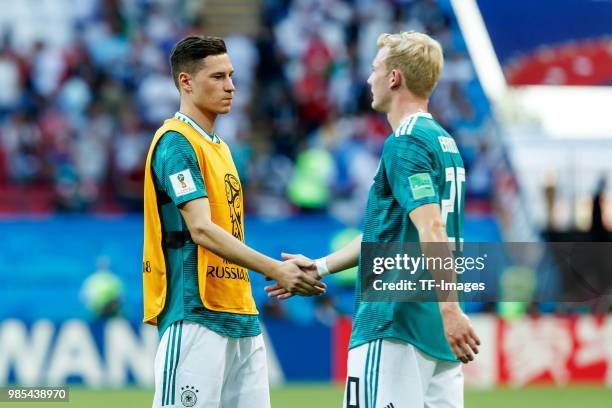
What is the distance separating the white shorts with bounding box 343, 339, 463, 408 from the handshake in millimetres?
692

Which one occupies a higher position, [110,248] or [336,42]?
[336,42]

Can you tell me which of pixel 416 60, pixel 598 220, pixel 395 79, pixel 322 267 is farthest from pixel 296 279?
pixel 598 220

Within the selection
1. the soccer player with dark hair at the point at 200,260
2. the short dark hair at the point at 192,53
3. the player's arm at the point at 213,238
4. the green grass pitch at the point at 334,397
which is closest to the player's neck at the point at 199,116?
the soccer player with dark hair at the point at 200,260

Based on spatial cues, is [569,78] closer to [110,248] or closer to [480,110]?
[480,110]

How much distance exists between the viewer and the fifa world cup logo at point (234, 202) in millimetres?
5305

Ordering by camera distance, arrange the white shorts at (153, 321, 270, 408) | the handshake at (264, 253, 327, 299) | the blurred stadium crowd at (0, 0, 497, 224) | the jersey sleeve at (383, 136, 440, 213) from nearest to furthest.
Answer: the jersey sleeve at (383, 136, 440, 213), the white shorts at (153, 321, 270, 408), the handshake at (264, 253, 327, 299), the blurred stadium crowd at (0, 0, 497, 224)

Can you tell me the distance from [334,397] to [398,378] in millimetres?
6808

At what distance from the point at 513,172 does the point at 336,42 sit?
3.19 metres

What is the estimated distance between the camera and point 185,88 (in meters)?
5.36

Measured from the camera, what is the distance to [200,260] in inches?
203

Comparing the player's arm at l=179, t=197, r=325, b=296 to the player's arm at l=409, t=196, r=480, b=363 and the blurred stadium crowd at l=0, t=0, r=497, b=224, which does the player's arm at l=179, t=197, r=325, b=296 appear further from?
the blurred stadium crowd at l=0, t=0, r=497, b=224

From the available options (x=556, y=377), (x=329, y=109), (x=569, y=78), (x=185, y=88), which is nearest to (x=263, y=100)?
(x=329, y=109)

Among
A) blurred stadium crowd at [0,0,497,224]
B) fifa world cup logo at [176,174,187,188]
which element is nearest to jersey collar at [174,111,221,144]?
fifa world cup logo at [176,174,187,188]

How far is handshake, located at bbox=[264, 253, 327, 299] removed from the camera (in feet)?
17.8
